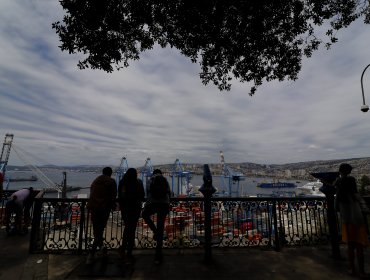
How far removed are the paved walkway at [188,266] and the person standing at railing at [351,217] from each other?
0.40 m

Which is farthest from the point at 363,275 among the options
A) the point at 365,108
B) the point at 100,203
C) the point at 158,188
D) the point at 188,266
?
the point at 365,108

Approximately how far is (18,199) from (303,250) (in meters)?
7.52

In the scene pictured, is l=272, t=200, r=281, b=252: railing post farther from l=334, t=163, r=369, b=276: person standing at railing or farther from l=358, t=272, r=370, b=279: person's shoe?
l=358, t=272, r=370, b=279: person's shoe

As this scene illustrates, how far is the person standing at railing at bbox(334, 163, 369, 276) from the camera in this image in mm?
4590

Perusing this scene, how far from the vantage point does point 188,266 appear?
5.06 m

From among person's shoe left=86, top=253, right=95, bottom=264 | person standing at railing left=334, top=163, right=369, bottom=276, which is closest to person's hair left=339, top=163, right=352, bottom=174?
person standing at railing left=334, top=163, right=369, bottom=276

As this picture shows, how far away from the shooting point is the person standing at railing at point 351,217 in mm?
4590

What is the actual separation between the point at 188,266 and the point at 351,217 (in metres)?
3.15

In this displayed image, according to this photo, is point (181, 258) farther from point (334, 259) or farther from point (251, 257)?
point (334, 259)

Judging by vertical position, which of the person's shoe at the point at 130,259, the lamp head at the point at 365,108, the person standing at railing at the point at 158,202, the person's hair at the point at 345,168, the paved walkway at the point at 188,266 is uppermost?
the lamp head at the point at 365,108

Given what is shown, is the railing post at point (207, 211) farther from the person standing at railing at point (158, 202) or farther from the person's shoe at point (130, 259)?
the person's shoe at point (130, 259)

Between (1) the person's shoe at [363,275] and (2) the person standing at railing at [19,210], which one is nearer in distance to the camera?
(1) the person's shoe at [363,275]

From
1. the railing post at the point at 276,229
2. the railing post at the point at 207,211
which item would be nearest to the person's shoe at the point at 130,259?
the railing post at the point at 207,211

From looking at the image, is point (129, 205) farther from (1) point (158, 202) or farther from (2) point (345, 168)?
(2) point (345, 168)
